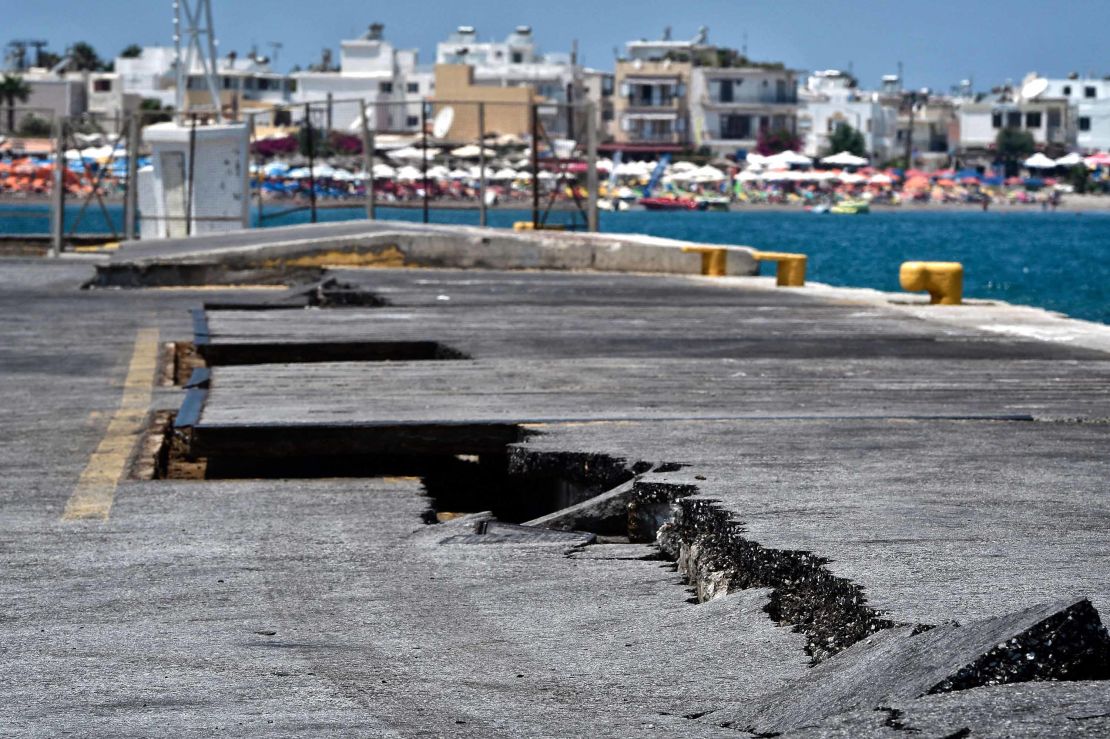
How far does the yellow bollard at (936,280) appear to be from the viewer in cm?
1805

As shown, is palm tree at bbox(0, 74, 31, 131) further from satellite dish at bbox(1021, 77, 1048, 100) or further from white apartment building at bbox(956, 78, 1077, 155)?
satellite dish at bbox(1021, 77, 1048, 100)

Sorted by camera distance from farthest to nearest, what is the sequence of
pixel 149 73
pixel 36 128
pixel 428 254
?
pixel 149 73
pixel 36 128
pixel 428 254

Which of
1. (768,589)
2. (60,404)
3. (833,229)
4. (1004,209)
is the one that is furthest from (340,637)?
(1004,209)

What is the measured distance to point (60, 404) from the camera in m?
10.1

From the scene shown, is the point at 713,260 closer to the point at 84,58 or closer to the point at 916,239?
the point at 916,239

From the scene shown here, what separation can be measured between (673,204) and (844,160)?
754 inches

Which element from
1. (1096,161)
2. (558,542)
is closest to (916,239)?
(1096,161)

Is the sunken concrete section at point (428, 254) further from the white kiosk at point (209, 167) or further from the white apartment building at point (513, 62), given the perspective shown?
the white apartment building at point (513, 62)

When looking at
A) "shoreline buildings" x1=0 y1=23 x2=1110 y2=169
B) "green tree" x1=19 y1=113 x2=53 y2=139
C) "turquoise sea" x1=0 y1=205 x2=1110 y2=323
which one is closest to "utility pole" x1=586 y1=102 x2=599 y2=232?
"turquoise sea" x1=0 y1=205 x2=1110 y2=323

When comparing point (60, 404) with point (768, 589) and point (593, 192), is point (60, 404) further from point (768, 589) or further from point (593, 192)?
point (593, 192)

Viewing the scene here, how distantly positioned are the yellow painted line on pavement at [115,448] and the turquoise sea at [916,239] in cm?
2335

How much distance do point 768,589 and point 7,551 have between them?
2.57 meters

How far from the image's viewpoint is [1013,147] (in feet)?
582

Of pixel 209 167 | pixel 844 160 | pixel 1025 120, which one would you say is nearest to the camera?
pixel 209 167
